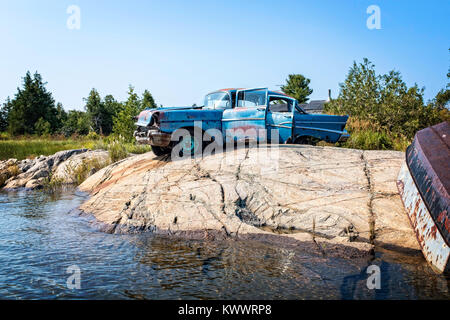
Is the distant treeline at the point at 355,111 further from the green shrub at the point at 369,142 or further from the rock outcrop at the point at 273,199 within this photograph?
the rock outcrop at the point at 273,199

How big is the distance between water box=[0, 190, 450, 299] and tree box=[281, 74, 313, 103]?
54.5 m

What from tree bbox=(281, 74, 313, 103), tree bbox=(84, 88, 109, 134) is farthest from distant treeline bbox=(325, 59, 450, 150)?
tree bbox=(281, 74, 313, 103)

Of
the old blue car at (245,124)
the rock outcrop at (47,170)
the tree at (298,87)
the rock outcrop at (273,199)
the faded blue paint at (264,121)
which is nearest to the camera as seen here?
the rock outcrop at (273,199)

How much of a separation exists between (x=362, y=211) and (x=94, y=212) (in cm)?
499

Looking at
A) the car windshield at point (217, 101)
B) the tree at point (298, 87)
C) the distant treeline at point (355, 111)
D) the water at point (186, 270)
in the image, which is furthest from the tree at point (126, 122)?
the tree at point (298, 87)

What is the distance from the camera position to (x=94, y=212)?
7.22m

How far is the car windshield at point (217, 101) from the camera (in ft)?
31.0

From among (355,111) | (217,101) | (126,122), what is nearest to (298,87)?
(355,111)

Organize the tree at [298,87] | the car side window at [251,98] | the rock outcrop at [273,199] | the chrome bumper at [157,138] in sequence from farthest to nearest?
the tree at [298,87] < the car side window at [251,98] < the chrome bumper at [157,138] < the rock outcrop at [273,199]

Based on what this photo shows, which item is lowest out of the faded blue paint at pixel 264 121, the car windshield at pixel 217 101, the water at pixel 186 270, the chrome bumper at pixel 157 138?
the water at pixel 186 270

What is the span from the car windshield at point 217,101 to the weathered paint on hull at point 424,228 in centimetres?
498

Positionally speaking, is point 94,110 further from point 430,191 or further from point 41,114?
point 430,191

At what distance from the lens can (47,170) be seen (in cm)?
1351
